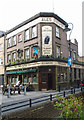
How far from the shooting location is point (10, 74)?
25.8m

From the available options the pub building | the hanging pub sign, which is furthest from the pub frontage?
the hanging pub sign

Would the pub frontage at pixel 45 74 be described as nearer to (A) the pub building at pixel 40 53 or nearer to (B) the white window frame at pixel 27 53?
(A) the pub building at pixel 40 53

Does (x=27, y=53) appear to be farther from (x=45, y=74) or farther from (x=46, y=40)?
(x=45, y=74)

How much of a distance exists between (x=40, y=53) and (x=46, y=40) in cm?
223

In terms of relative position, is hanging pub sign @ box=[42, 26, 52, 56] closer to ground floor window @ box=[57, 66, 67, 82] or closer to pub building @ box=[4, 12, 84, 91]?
pub building @ box=[4, 12, 84, 91]

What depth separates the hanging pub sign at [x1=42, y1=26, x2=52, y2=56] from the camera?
20062mm

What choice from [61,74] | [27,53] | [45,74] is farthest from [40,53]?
[61,74]

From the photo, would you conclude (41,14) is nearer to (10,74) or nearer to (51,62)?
(51,62)

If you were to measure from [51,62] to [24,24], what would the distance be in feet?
30.1

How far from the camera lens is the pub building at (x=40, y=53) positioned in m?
19.8

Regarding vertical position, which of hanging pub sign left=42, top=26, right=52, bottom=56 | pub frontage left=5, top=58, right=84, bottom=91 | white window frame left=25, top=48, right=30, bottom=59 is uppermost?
hanging pub sign left=42, top=26, right=52, bottom=56

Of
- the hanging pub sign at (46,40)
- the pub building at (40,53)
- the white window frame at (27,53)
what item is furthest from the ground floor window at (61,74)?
the white window frame at (27,53)

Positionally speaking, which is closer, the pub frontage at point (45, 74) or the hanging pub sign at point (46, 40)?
the pub frontage at point (45, 74)

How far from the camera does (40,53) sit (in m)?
20.0
